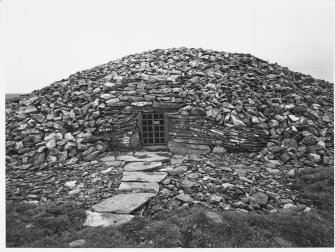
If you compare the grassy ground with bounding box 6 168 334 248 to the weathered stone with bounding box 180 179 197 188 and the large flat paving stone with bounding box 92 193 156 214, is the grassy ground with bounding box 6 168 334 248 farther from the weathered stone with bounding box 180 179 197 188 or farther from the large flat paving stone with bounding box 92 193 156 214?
the weathered stone with bounding box 180 179 197 188

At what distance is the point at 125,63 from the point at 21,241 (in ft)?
35.1

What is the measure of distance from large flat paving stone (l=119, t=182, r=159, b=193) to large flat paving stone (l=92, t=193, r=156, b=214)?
247 millimetres

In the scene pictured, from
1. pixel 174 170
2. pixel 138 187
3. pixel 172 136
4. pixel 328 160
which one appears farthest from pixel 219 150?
pixel 138 187

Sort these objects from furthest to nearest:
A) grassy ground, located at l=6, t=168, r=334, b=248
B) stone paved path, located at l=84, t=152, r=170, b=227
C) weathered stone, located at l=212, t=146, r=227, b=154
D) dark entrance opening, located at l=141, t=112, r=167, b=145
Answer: dark entrance opening, located at l=141, t=112, r=167, b=145 < weathered stone, located at l=212, t=146, r=227, b=154 < stone paved path, located at l=84, t=152, r=170, b=227 < grassy ground, located at l=6, t=168, r=334, b=248

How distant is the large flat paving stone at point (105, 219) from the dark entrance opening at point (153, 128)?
5.22 metres

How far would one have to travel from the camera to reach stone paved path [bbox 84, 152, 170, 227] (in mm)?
4900

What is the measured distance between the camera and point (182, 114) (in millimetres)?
9359

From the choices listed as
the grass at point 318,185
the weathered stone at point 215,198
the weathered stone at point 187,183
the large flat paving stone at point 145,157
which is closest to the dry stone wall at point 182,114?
the large flat paving stone at point 145,157

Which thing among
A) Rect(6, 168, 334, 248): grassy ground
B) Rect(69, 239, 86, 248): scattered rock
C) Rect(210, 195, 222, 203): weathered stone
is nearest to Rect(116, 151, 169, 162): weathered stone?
Rect(210, 195, 222, 203): weathered stone

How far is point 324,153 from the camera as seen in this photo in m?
7.65

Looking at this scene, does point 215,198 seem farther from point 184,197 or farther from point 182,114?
point 182,114

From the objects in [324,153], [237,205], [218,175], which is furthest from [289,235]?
[324,153]

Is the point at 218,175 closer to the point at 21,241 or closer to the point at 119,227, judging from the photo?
the point at 119,227

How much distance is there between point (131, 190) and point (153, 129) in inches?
167
